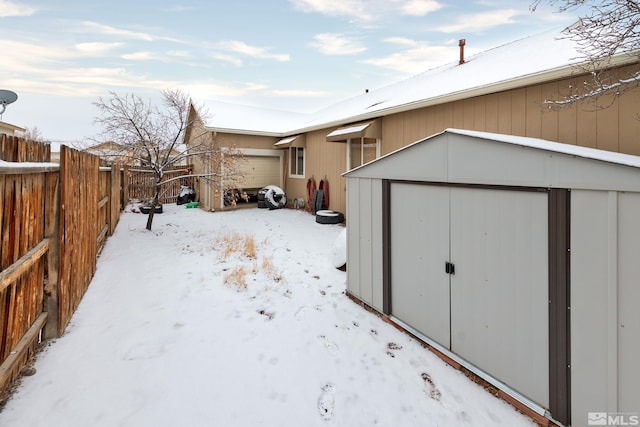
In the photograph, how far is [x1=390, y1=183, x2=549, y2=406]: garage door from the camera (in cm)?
203

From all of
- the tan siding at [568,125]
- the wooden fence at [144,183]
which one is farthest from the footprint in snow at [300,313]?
the wooden fence at [144,183]

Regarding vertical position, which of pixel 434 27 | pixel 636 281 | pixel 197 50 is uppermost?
pixel 197 50

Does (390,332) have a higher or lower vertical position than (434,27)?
lower

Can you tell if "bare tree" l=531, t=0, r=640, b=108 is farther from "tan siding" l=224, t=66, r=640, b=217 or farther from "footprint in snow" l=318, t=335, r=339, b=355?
"footprint in snow" l=318, t=335, r=339, b=355

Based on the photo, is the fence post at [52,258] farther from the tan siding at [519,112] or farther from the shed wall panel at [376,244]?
the tan siding at [519,112]

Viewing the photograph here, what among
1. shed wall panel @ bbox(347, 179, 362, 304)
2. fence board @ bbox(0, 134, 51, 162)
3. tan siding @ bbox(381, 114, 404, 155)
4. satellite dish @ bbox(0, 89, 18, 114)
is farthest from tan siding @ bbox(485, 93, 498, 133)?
satellite dish @ bbox(0, 89, 18, 114)

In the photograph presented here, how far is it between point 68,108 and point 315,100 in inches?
631

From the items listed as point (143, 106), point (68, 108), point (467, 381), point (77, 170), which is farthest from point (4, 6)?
point (68, 108)

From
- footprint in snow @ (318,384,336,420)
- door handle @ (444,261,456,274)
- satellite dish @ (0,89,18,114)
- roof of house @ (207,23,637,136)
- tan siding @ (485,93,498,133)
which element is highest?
roof of house @ (207,23,637,136)

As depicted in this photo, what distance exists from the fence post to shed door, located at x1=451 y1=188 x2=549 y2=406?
349cm

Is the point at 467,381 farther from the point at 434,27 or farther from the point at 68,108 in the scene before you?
the point at 68,108

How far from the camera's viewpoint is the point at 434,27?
27.1ft

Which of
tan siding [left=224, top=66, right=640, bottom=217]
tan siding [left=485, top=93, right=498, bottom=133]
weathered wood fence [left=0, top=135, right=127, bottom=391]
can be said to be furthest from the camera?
tan siding [left=485, top=93, right=498, bottom=133]

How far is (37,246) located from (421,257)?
3.26 metres
